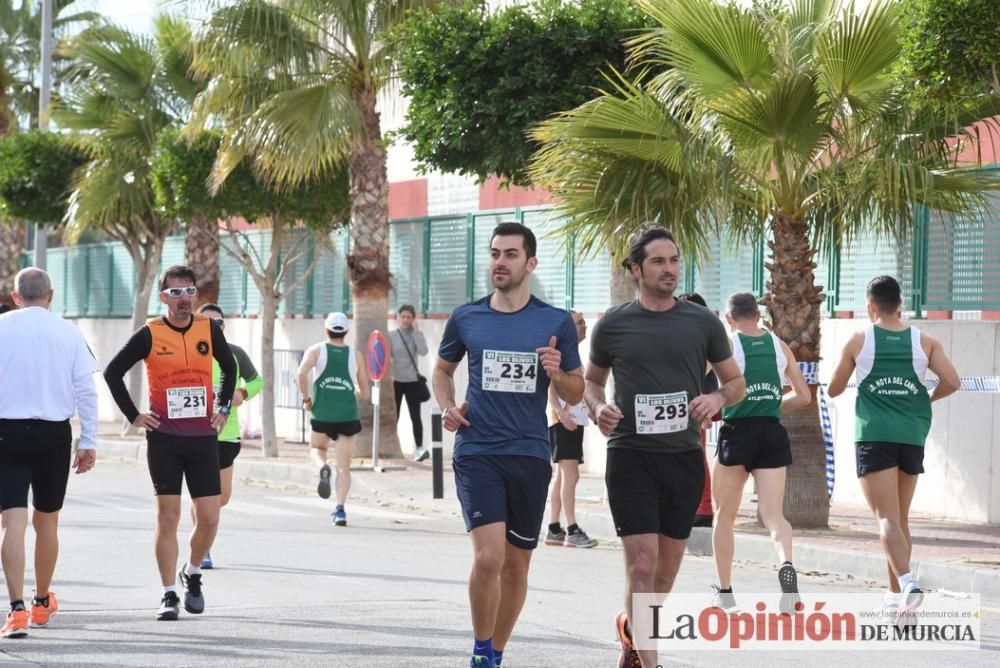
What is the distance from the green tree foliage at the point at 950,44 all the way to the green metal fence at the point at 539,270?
3.10 meters

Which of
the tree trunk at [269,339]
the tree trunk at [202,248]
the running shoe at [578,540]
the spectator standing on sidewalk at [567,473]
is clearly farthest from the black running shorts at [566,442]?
the tree trunk at [202,248]

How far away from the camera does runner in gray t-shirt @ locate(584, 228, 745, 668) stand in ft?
23.2

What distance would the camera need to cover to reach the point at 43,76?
91.8 feet

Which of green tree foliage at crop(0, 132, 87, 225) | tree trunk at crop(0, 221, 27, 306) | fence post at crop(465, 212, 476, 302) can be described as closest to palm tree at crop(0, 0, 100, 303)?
tree trunk at crop(0, 221, 27, 306)

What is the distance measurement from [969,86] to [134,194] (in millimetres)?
16536

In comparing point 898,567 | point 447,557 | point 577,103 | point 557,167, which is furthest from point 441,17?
point 898,567

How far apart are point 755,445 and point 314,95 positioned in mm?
11880

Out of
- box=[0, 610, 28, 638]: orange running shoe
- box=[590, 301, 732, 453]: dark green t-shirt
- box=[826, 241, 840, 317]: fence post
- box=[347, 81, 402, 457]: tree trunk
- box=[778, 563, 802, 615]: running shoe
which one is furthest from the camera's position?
box=[347, 81, 402, 457]: tree trunk

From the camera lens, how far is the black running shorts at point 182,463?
9.15 m

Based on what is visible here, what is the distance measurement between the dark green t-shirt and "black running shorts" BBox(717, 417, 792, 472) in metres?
2.18

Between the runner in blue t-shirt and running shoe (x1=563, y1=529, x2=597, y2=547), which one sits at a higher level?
the runner in blue t-shirt

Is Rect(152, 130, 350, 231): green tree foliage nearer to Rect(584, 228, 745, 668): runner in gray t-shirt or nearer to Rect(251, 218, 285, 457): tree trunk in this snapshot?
Result: Rect(251, 218, 285, 457): tree trunk

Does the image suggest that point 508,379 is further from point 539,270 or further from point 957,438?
point 539,270

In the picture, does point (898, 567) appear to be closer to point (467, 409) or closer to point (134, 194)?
point (467, 409)
